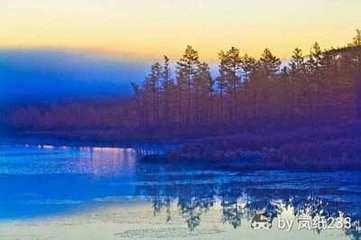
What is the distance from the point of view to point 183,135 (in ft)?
26.2

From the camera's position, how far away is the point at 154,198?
7.72m

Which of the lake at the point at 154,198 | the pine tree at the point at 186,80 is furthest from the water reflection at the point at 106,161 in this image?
the pine tree at the point at 186,80

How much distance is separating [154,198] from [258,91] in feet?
3.66

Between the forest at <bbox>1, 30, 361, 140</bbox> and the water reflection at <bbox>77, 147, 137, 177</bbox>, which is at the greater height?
the forest at <bbox>1, 30, 361, 140</bbox>

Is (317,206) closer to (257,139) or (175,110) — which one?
(257,139)

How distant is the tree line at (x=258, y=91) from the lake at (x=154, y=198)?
0.32 metres

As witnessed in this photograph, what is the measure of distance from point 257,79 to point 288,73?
22cm

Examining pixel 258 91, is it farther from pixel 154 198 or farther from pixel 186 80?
pixel 154 198

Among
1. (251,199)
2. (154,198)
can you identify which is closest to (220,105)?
(251,199)

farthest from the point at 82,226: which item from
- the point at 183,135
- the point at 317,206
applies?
the point at 317,206

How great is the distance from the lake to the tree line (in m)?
0.32

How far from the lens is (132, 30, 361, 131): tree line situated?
795 cm

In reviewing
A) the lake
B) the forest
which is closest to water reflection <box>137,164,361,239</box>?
the lake

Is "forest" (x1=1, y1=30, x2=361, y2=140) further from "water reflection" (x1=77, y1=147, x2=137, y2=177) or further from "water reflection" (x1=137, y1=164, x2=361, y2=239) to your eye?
"water reflection" (x1=137, y1=164, x2=361, y2=239)
